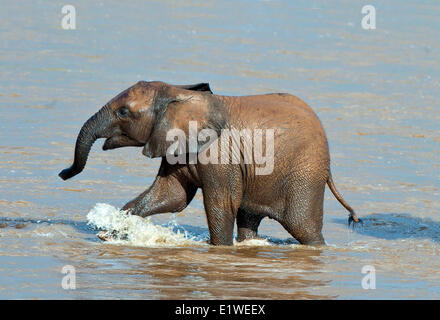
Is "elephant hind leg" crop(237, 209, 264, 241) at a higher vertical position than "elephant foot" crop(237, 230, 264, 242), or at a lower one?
higher

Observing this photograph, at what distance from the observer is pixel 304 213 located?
35.0 feet

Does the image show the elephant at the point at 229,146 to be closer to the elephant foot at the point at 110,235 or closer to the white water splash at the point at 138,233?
the white water splash at the point at 138,233

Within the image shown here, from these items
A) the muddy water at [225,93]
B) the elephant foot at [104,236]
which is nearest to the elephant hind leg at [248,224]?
the muddy water at [225,93]

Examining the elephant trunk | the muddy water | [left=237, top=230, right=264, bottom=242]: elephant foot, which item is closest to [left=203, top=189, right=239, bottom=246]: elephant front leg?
the muddy water

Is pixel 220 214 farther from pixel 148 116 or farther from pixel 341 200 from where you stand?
pixel 341 200

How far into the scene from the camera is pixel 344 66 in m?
21.3

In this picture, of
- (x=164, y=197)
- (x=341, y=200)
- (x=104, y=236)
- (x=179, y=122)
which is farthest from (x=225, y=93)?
(x=179, y=122)

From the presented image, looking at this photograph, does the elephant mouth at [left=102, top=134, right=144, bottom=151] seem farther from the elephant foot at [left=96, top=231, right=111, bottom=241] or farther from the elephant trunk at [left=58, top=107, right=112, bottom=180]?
the elephant foot at [left=96, top=231, right=111, bottom=241]

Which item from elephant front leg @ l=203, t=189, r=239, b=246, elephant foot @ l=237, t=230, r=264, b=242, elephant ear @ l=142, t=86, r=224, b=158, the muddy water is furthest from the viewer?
elephant foot @ l=237, t=230, r=264, b=242

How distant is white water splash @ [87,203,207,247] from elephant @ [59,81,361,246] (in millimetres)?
517

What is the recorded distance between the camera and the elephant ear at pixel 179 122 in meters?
10.4

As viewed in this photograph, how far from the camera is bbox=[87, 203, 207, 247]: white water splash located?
10.9 metres

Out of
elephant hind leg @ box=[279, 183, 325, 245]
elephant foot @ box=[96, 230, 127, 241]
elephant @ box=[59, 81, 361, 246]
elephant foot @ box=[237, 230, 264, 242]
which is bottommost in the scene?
elephant foot @ box=[237, 230, 264, 242]

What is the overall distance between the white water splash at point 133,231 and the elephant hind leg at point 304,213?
2.86ft
